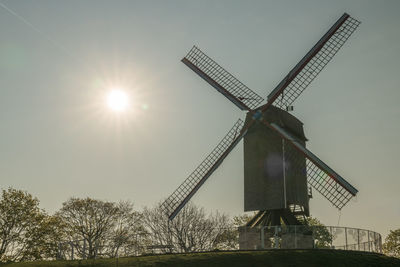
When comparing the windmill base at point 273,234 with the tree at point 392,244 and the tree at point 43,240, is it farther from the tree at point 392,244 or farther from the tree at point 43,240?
the tree at point 392,244

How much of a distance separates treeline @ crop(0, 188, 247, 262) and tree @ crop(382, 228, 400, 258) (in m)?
23.7

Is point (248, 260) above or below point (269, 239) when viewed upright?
below

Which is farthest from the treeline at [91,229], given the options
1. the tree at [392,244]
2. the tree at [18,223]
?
the tree at [392,244]

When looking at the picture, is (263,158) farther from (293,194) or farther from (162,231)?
(162,231)

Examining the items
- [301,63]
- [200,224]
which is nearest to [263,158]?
[301,63]

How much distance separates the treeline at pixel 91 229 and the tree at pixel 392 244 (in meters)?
23.7

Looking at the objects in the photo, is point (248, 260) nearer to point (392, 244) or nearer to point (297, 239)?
point (297, 239)

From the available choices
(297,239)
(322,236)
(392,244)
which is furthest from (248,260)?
(392,244)

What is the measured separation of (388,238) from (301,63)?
4359 cm

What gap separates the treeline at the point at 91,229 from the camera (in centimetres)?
4044

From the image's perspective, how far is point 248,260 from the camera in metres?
23.5

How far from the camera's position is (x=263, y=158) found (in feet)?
91.8

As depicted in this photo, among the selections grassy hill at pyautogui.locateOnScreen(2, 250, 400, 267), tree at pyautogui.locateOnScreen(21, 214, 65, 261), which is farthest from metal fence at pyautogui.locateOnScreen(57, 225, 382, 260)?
tree at pyautogui.locateOnScreen(21, 214, 65, 261)

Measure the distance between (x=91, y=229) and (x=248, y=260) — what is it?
28322mm
